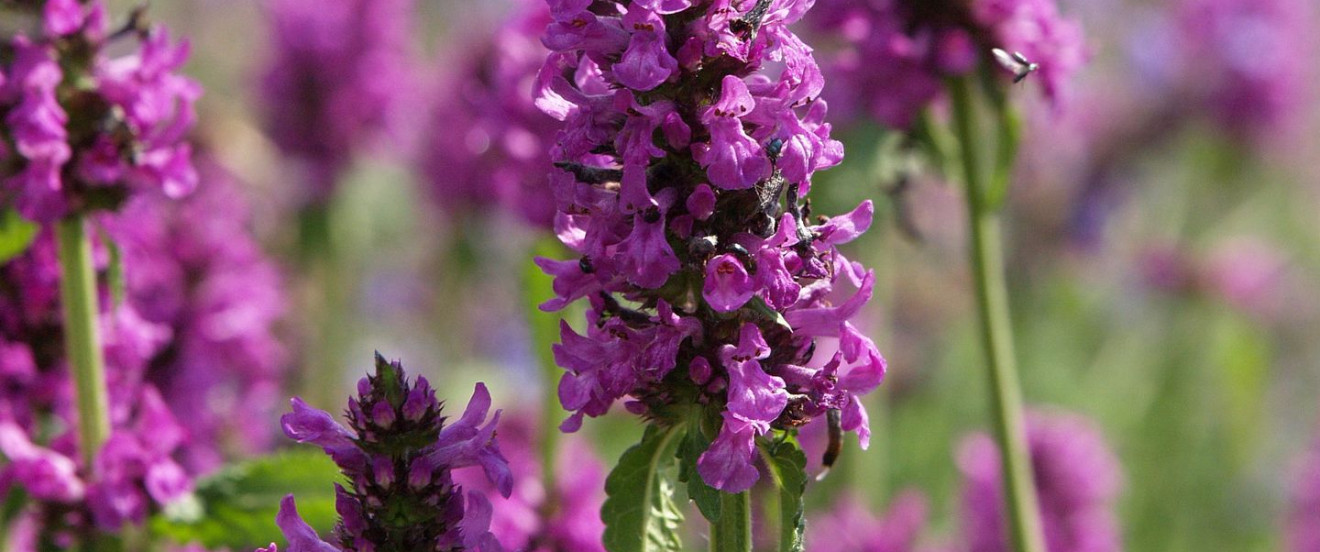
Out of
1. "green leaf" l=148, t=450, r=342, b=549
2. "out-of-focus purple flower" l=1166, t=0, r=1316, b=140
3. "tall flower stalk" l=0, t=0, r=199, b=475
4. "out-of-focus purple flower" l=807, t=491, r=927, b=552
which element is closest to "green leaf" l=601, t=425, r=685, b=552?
"green leaf" l=148, t=450, r=342, b=549

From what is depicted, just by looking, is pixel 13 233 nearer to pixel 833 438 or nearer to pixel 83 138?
pixel 83 138

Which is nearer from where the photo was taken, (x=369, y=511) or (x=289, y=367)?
(x=369, y=511)

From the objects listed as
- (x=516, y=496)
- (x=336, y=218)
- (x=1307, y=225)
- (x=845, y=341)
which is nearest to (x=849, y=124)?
(x=516, y=496)

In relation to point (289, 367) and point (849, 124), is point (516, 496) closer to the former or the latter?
point (849, 124)

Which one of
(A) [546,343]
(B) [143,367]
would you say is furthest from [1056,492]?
(B) [143,367]

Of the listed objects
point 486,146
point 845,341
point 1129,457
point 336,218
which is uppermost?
point 336,218

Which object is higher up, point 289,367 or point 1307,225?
point 1307,225

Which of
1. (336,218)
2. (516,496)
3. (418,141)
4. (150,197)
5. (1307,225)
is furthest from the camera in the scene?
(1307,225)

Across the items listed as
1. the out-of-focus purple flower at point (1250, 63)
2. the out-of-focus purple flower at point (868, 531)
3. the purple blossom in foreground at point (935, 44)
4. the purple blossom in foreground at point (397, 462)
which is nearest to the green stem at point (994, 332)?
the purple blossom in foreground at point (935, 44)

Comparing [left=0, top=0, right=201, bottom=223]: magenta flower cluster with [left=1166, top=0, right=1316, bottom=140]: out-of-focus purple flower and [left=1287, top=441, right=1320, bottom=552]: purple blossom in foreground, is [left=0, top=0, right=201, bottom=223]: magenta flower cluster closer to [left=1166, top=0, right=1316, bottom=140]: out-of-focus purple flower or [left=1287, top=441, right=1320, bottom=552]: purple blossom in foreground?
[left=1287, top=441, right=1320, bottom=552]: purple blossom in foreground
